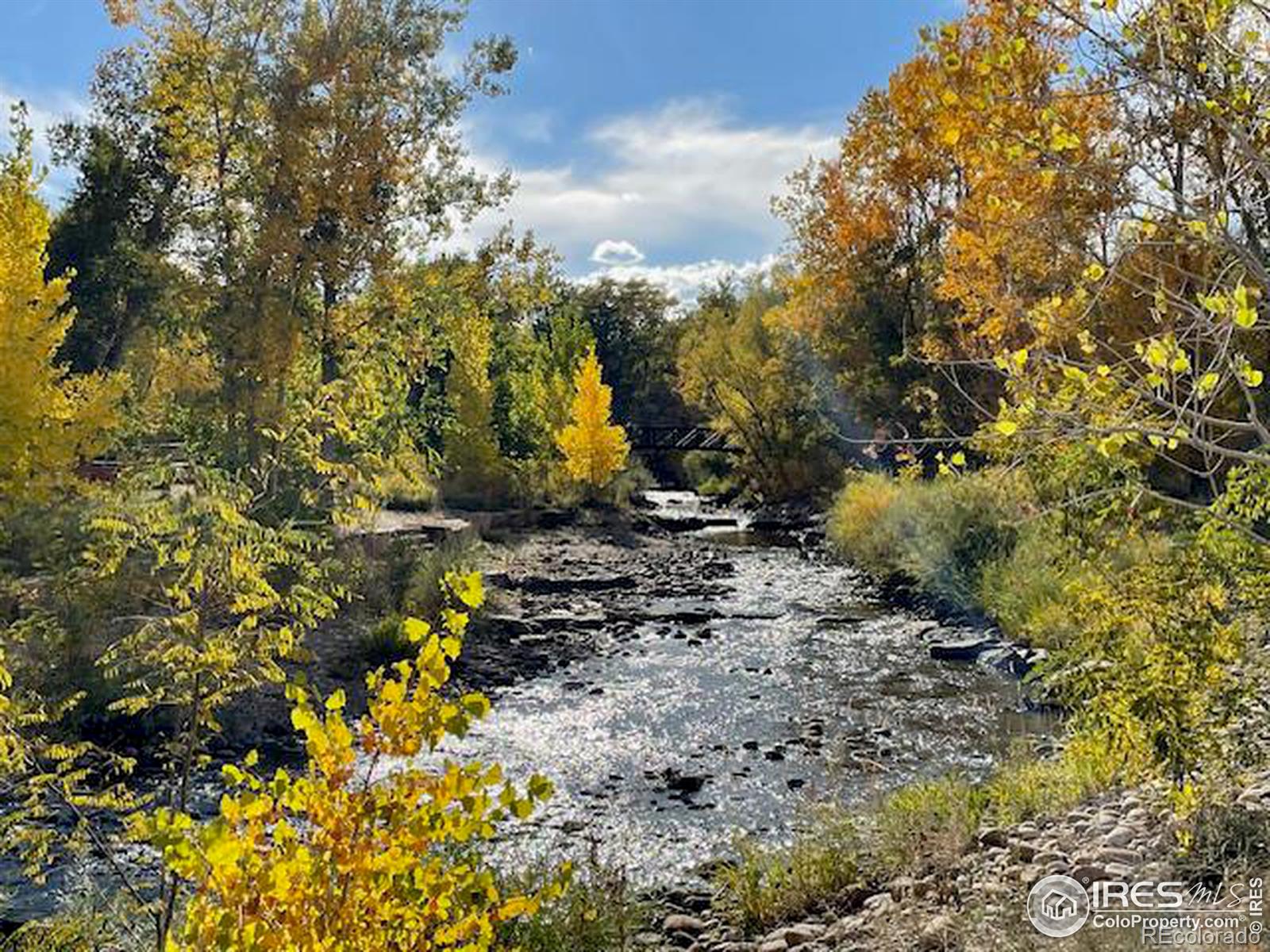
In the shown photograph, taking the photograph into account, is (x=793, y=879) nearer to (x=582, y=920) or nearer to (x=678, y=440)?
(x=582, y=920)

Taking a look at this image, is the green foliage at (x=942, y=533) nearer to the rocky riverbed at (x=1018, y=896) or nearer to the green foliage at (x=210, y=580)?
the rocky riverbed at (x=1018, y=896)

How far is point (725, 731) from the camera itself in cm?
961

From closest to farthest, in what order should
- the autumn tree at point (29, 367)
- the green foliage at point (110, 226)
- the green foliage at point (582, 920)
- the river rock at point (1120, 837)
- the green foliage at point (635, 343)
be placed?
the green foliage at point (582, 920)
the river rock at point (1120, 837)
the autumn tree at point (29, 367)
the green foliage at point (110, 226)
the green foliage at point (635, 343)

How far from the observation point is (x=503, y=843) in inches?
271

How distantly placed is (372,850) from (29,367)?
1122 centimetres

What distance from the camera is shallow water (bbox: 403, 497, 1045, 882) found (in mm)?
7234

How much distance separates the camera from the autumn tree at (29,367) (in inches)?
431

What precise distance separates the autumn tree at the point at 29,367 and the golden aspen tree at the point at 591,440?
16555 millimetres

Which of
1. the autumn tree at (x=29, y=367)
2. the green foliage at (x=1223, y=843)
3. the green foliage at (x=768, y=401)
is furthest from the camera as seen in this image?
the green foliage at (x=768, y=401)

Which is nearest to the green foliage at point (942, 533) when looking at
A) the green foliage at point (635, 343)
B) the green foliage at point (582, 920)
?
the green foliage at point (582, 920)

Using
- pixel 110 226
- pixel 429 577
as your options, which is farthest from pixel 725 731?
pixel 110 226

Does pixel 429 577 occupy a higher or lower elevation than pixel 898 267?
lower

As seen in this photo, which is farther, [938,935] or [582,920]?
[582,920]

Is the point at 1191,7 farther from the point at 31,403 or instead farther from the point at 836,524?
the point at 836,524
